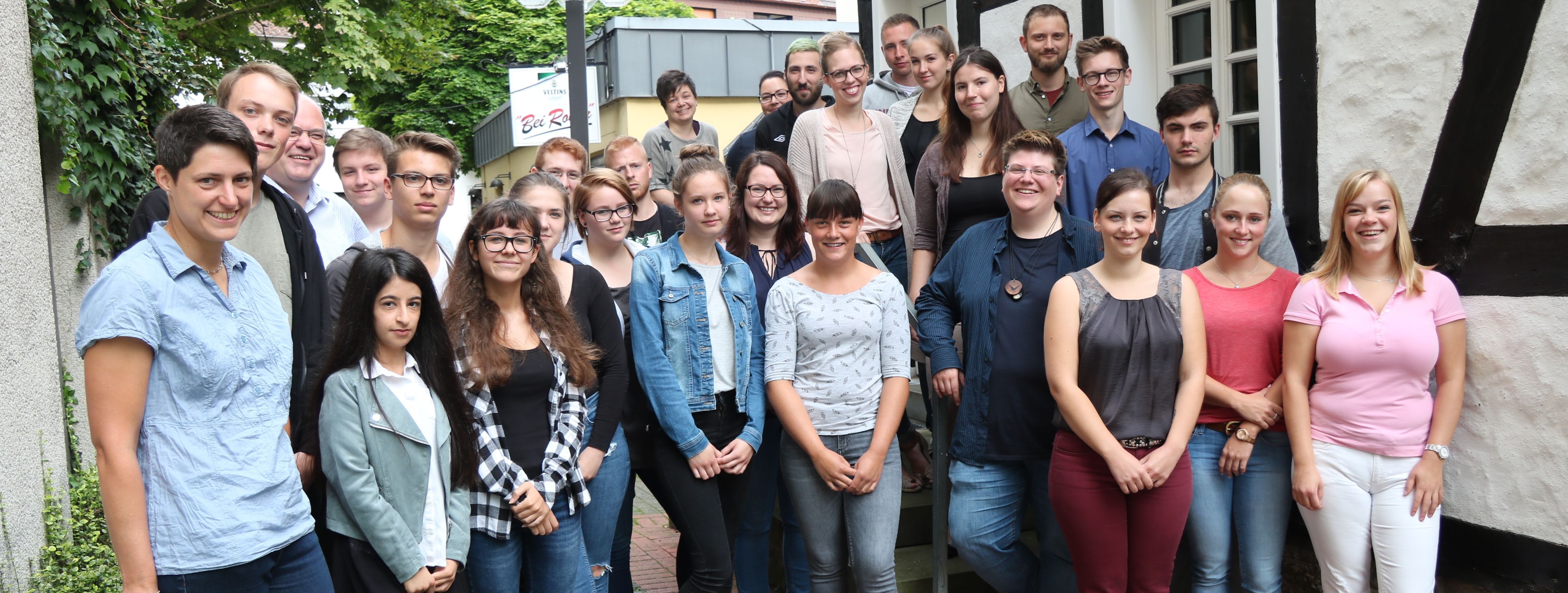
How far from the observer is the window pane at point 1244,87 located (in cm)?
463

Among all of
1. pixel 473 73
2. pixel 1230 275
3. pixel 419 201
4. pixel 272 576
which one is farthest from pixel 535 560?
pixel 473 73

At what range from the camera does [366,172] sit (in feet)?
13.2

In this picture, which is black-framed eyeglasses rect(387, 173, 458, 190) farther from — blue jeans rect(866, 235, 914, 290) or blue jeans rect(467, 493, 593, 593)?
blue jeans rect(866, 235, 914, 290)

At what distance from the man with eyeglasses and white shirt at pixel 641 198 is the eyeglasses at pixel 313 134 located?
123 centimetres

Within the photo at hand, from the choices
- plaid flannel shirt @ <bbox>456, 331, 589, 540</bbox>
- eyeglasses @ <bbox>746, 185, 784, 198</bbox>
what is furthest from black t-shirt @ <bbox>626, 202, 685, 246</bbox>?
plaid flannel shirt @ <bbox>456, 331, 589, 540</bbox>

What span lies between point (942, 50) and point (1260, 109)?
52.8 inches

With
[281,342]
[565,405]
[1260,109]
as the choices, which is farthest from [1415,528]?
[281,342]

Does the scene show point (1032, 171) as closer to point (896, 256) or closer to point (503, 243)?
point (896, 256)

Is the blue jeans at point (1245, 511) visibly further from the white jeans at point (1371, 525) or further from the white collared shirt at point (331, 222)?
the white collared shirt at point (331, 222)

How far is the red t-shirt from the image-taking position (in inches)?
133

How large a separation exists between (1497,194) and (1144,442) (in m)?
1.38

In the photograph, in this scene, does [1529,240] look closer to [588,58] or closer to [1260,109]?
[1260,109]

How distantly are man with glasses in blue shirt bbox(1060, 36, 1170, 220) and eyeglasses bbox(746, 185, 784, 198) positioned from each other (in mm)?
1130

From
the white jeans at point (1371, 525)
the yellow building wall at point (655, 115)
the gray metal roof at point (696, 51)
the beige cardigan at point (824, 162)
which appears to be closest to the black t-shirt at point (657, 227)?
the beige cardigan at point (824, 162)
